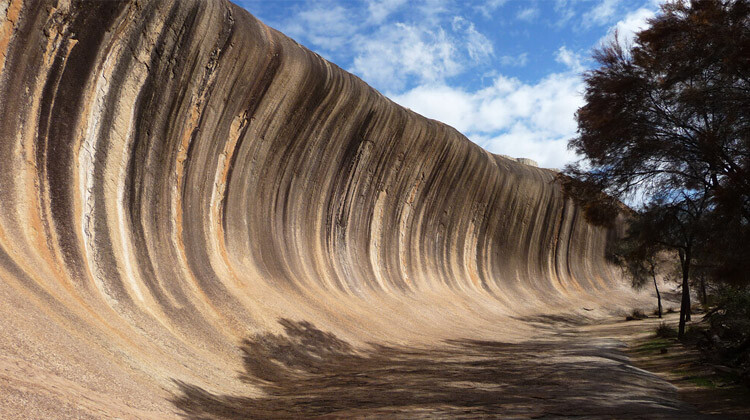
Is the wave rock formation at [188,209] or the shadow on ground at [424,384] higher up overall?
the wave rock formation at [188,209]

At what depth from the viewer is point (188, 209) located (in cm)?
1284

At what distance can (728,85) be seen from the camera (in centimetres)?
810

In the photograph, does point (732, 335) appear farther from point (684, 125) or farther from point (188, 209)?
point (188, 209)

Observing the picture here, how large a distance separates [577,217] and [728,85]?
27.6 m

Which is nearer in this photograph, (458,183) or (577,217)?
(458,183)

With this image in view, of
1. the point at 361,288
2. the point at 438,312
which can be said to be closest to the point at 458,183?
the point at 438,312

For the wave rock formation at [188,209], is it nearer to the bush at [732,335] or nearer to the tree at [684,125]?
the tree at [684,125]

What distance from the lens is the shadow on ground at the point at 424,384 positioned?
7332 mm

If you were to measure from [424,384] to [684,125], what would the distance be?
6044 millimetres

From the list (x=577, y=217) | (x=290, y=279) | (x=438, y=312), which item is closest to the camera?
(x=290, y=279)

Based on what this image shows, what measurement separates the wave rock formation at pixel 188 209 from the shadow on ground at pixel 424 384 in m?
0.32

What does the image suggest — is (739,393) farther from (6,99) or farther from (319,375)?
(6,99)

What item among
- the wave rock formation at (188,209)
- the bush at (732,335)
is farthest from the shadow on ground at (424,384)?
the bush at (732,335)

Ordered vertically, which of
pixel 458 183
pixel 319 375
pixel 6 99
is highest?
pixel 458 183
